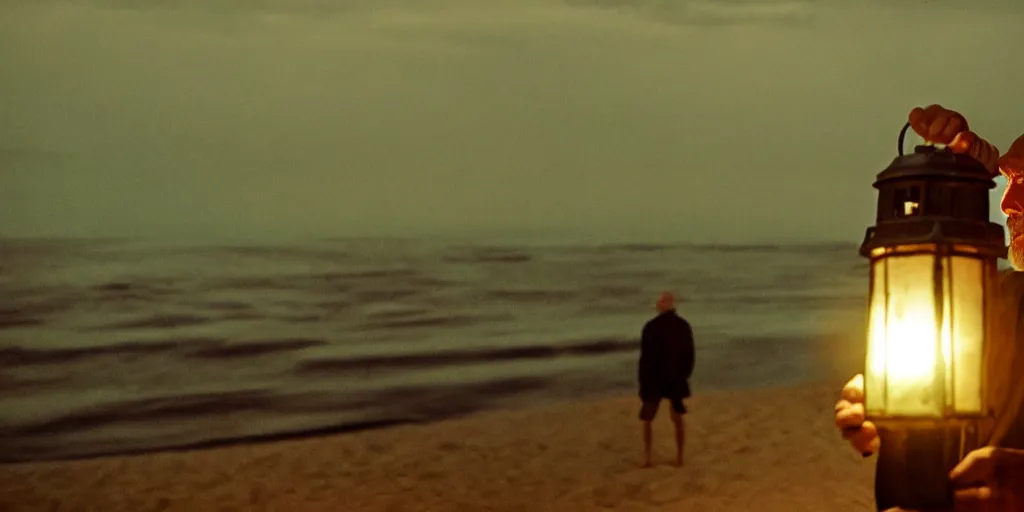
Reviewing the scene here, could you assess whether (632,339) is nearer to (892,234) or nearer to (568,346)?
(568,346)

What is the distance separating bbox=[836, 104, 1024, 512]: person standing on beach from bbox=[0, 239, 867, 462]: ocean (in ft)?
20.8

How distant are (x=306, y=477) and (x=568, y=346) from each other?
442 cm

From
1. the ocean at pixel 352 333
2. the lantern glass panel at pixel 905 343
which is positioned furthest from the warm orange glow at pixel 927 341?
the ocean at pixel 352 333

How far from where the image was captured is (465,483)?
5.62m

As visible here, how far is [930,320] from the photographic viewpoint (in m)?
1.01

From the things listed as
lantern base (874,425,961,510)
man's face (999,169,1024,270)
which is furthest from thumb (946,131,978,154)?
lantern base (874,425,961,510)

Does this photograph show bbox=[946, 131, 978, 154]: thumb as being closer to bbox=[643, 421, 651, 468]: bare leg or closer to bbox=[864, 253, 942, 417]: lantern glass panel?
bbox=[864, 253, 942, 417]: lantern glass panel

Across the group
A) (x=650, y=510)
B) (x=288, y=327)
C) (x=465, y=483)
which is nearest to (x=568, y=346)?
(x=288, y=327)

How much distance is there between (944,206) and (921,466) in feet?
0.77

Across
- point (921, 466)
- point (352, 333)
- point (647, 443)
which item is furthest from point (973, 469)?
point (352, 333)

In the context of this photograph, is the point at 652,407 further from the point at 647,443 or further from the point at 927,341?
the point at 927,341

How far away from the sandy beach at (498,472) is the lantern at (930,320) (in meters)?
3.79

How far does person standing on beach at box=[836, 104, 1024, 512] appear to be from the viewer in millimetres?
1020

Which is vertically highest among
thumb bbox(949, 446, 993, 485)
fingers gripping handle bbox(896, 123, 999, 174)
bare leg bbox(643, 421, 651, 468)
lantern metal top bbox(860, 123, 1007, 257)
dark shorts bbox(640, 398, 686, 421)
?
fingers gripping handle bbox(896, 123, 999, 174)
